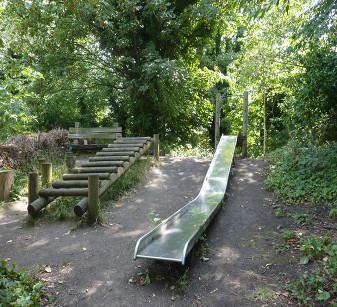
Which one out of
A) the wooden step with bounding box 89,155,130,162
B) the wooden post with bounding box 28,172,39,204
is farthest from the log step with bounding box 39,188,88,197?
the wooden step with bounding box 89,155,130,162

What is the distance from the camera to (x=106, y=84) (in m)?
15.1

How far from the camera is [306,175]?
7.32 meters

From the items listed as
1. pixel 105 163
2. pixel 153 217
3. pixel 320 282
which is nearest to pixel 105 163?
pixel 105 163

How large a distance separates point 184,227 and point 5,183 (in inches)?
166

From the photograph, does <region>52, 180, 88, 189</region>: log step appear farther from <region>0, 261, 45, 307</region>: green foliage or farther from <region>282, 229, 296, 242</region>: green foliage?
<region>282, 229, 296, 242</region>: green foliage

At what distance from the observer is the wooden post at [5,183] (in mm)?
7199

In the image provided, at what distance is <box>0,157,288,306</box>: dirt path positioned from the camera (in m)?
3.88

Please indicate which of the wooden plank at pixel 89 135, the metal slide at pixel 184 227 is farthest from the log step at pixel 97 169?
the wooden plank at pixel 89 135

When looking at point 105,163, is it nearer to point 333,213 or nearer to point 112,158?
point 112,158

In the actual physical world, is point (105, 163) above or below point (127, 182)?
above

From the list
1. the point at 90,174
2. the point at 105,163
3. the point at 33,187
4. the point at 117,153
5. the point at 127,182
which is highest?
the point at 117,153

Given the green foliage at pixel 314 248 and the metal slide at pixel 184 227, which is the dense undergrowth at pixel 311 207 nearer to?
the green foliage at pixel 314 248

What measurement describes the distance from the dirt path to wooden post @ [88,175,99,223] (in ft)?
0.79

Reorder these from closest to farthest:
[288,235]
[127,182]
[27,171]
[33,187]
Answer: [288,235] → [33,187] → [127,182] → [27,171]
